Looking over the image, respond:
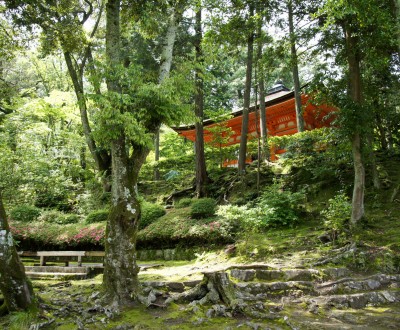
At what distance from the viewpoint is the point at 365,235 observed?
26.2 ft

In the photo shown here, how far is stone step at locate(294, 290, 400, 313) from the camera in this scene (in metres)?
5.35

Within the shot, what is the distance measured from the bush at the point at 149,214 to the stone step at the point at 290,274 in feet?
20.8

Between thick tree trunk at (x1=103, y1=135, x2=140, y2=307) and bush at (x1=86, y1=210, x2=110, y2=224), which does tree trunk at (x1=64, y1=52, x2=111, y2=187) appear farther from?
thick tree trunk at (x1=103, y1=135, x2=140, y2=307)

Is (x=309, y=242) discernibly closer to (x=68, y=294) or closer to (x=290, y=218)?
(x=290, y=218)

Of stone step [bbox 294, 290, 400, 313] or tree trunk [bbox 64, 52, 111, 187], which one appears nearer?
stone step [bbox 294, 290, 400, 313]

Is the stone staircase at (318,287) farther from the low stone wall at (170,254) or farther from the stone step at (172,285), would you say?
the low stone wall at (170,254)

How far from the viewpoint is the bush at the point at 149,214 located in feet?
41.4

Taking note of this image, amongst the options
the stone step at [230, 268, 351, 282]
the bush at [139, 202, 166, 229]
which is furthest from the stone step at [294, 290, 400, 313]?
the bush at [139, 202, 166, 229]

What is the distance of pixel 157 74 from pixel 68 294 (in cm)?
481

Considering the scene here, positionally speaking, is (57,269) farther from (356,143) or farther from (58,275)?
(356,143)

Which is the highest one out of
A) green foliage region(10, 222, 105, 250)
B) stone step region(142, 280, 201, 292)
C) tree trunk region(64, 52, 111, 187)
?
tree trunk region(64, 52, 111, 187)

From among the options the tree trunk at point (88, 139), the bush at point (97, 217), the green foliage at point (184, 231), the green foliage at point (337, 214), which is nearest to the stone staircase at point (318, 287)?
the green foliage at point (337, 214)

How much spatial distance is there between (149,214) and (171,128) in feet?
12.0

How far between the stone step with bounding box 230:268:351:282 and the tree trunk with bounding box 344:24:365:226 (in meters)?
2.27
